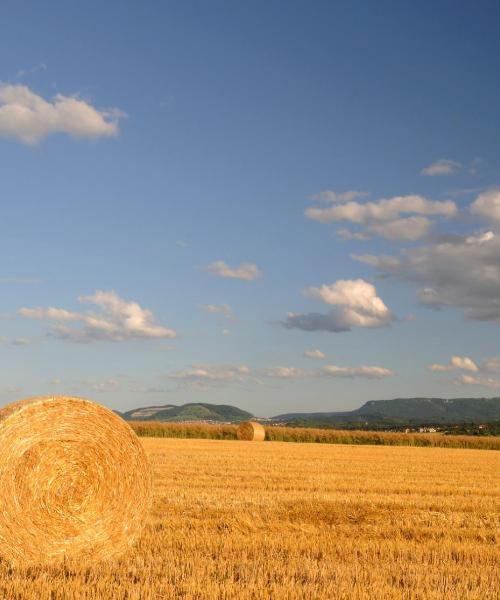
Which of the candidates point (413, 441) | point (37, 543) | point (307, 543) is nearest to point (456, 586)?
point (307, 543)

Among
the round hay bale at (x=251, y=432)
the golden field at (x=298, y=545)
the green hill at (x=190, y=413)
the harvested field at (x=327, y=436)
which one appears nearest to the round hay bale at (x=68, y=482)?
the golden field at (x=298, y=545)

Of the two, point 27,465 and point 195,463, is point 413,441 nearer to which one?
point 195,463

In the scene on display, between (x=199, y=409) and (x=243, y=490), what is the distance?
18333 centimetres

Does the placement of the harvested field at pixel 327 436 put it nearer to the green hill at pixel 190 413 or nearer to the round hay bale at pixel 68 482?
the round hay bale at pixel 68 482

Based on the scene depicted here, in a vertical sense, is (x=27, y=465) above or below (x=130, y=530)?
above

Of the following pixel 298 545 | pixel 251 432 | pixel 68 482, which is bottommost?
pixel 298 545

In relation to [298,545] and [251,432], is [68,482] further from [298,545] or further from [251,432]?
[251,432]

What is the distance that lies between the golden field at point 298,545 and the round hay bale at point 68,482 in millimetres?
373

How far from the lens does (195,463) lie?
2102 centimetres

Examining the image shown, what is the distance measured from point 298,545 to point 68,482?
116 inches

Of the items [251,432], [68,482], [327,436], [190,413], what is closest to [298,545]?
[68,482]

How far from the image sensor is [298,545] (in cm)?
927

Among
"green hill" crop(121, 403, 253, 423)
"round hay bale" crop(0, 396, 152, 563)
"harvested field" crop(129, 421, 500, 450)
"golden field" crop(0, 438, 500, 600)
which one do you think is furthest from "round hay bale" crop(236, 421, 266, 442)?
"green hill" crop(121, 403, 253, 423)

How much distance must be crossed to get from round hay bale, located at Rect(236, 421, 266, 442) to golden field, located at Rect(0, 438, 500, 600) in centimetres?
2429
